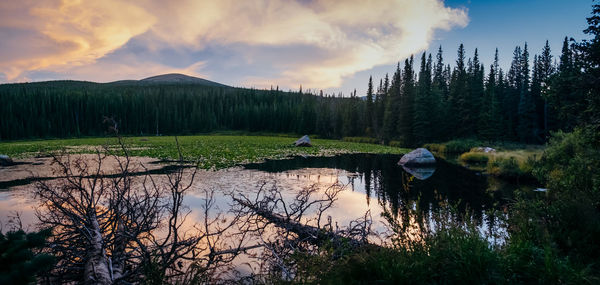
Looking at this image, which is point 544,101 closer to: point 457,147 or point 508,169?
point 457,147

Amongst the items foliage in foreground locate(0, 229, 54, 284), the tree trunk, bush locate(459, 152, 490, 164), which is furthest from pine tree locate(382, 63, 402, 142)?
foliage in foreground locate(0, 229, 54, 284)

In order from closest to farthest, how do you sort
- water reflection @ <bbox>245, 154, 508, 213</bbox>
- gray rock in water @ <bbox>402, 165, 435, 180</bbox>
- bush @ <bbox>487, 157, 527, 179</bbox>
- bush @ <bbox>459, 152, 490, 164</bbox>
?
water reflection @ <bbox>245, 154, 508, 213</bbox>
bush @ <bbox>487, 157, 527, 179</bbox>
gray rock in water @ <bbox>402, 165, 435, 180</bbox>
bush @ <bbox>459, 152, 490, 164</bbox>

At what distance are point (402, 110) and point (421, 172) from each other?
95.9 ft

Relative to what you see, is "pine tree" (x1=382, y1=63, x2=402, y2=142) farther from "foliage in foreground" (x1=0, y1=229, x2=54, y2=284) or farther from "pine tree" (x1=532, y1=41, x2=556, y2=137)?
"foliage in foreground" (x1=0, y1=229, x2=54, y2=284)

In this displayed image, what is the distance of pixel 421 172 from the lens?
20.4 m

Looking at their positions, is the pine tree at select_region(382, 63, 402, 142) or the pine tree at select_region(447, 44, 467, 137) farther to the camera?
the pine tree at select_region(382, 63, 402, 142)

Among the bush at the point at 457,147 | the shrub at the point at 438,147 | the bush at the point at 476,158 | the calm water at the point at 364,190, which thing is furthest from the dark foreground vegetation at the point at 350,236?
the shrub at the point at 438,147

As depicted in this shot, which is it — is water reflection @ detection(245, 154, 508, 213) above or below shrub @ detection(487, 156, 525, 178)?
below

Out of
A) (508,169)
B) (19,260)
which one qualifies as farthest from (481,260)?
(508,169)

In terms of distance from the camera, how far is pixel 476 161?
2720 cm

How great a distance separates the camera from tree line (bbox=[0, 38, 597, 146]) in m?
41.1

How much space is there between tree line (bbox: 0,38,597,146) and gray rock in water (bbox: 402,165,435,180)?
7.99m

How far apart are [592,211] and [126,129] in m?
90.6

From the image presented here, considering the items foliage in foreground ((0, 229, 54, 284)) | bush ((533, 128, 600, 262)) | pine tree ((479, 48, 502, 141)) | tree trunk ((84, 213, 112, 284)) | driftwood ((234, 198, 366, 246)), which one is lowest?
driftwood ((234, 198, 366, 246))
